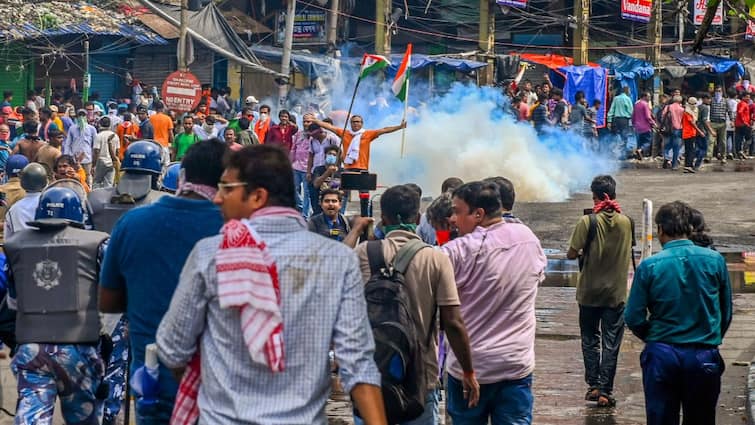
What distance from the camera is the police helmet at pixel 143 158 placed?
7730 mm

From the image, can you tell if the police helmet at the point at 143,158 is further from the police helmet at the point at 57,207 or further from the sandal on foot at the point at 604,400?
the sandal on foot at the point at 604,400

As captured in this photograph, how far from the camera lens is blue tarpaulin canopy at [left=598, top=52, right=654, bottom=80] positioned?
33469mm

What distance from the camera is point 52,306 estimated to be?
19.9 feet

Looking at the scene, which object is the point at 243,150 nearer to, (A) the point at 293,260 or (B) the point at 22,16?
(A) the point at 293,260

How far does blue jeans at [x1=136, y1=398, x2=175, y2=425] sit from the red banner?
31421 millimetres

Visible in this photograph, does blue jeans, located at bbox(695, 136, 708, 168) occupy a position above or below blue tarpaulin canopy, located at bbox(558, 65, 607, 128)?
below

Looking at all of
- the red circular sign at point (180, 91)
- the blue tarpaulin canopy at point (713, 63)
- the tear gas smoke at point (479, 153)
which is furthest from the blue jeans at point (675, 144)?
the red circular sign at point (180, 91)

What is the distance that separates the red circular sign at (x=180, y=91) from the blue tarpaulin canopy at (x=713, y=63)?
1749 centimetres

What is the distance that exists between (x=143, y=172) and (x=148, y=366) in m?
3.72

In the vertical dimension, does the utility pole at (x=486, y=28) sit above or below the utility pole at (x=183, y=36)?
above

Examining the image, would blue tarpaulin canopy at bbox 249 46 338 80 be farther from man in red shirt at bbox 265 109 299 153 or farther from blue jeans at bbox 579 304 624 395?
blue jeans at bbox 579 304 624 395

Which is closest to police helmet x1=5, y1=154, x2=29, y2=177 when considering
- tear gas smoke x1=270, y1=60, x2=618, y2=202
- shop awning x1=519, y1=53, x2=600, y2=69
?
tear gas smoke x1=270, y1=60, x2=618, y2=202

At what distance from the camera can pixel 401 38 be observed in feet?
125

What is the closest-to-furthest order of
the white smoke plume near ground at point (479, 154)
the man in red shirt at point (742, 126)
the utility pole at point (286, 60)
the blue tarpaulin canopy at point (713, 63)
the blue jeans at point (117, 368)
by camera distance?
the blue jeans at point (117, 368) < the white smoke plume near ground at point (479, 154) < the utility pole at point (286, 60) < the man in red shirt at point (742, 126) < the blue tarpaulin canopy at point (713, 63)
